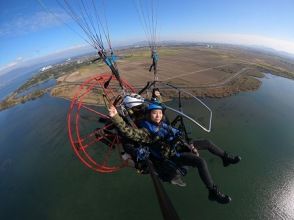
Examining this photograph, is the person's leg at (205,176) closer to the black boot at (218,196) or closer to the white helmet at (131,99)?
the black boot at (218,196)

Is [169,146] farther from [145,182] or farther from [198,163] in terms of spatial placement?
[145,182]

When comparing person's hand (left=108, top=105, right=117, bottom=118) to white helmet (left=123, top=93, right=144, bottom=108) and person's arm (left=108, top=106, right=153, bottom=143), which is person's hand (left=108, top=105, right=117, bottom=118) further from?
white helmet (left=123, top=93, right=144, bottom=108)

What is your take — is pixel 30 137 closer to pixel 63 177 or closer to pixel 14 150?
pixel 14 150

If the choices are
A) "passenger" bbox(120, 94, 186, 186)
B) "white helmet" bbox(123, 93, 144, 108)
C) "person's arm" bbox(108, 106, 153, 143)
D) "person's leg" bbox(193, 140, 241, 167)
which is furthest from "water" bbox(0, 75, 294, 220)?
"person's arm" bbox(108, 106, 153, 143)

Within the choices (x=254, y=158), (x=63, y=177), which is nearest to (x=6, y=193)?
(x=63, y=177)

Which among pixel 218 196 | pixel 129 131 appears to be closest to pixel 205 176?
pixel 218 196
